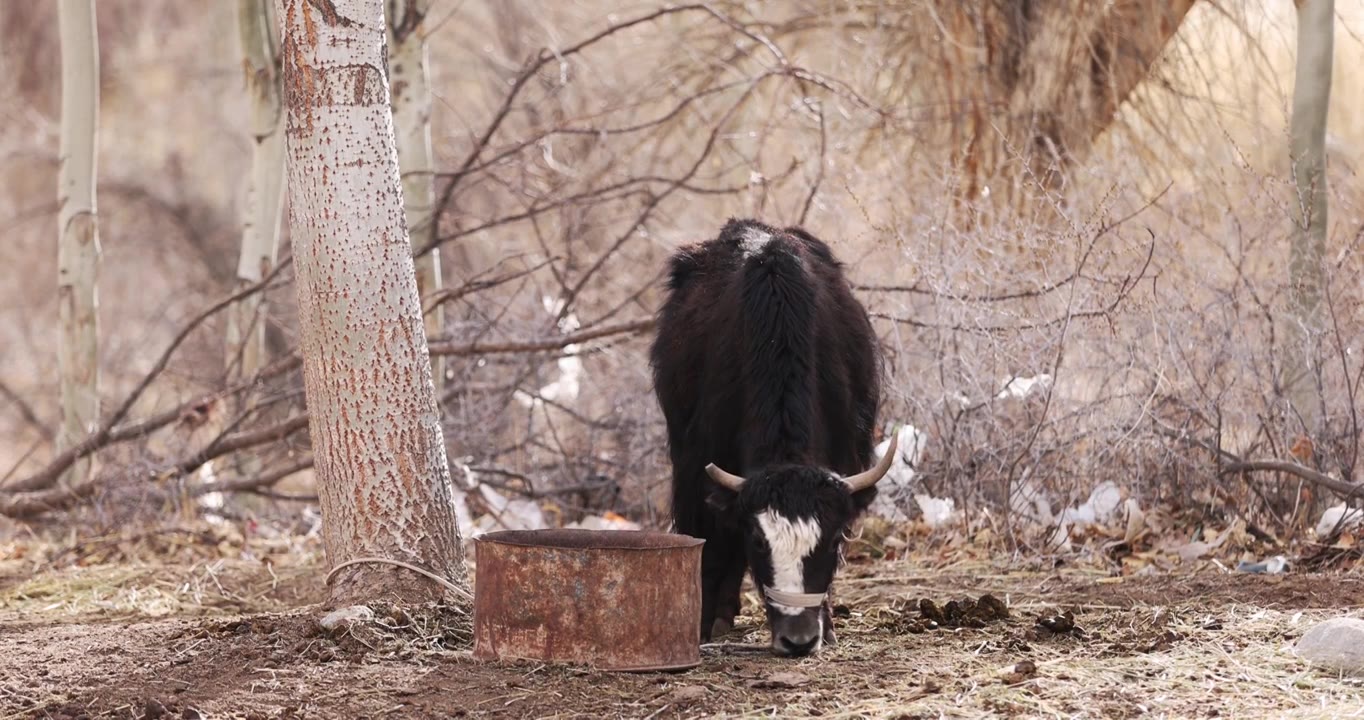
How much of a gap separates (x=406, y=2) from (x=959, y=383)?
4067 millimetres

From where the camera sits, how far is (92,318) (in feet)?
30.8

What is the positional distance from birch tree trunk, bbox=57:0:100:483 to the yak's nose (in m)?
5.89

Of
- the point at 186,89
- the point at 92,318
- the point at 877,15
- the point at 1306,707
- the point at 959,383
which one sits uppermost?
the point at 186,89

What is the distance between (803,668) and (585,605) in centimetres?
80

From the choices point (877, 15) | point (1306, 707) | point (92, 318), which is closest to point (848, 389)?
point (1306, 707)

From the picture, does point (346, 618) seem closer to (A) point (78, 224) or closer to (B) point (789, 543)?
(B) point (789, 543)

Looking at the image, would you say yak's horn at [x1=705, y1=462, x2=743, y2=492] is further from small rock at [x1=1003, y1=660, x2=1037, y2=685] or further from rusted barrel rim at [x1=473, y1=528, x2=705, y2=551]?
small rock at [x1=1003, y1=660, x2=1037, y2=685]

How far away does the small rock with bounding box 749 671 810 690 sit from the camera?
4855 mm

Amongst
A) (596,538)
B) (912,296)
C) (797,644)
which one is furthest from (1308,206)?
(596,538)

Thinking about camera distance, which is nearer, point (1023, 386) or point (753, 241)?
point (753, 241)

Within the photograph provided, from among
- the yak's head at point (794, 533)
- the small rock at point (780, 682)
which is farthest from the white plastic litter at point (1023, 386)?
the small rock at point (780, 682)

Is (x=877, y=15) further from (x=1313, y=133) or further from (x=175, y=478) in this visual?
(x=175, y=478)

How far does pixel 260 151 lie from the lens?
984cm

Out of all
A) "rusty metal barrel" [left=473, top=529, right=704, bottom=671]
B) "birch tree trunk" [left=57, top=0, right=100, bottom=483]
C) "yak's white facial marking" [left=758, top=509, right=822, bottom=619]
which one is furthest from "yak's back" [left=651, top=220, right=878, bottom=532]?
"birch tree trunk" [left=57, top=0, right=100, bottom=483]
